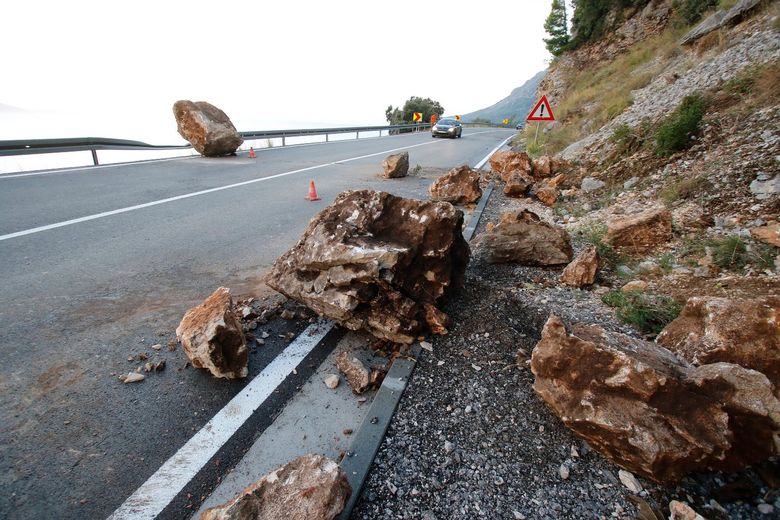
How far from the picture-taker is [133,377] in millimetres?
2582

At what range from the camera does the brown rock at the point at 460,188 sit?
7.68 metres

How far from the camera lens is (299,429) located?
2273 mm

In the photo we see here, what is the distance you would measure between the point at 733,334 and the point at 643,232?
236 cm

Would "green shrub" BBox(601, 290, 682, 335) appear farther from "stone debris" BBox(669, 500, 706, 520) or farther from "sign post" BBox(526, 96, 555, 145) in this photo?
"sign post" BBox(526, 96, 555, 145)

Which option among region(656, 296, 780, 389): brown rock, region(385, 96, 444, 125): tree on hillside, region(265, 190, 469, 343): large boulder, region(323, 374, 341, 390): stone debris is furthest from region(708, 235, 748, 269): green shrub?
region(385, 96, 444, 125): tree on hillside

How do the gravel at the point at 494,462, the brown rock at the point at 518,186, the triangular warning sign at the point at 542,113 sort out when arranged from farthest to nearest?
1. the triangular warning sign at the point at 542,113
2. the brown rock at the point at 518,186
3. the gravel at the point at 494,462

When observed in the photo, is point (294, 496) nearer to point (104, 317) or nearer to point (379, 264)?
point (379, 264)

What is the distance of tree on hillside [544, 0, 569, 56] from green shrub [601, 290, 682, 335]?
2852 centimetres

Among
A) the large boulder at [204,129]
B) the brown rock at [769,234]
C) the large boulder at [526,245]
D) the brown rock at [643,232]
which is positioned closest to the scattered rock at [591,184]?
the brown rock at [643,232]

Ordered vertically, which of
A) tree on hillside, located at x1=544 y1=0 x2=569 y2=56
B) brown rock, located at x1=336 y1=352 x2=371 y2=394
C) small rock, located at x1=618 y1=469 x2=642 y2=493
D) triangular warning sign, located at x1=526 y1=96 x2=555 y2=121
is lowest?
small rock, located at x1=618 y1=469 x2=642 y2=493

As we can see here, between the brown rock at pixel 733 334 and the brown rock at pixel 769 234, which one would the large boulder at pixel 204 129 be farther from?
the brown rock at pixel 733 334

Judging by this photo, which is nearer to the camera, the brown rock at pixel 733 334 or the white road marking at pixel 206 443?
the white road marking at pixel 206 443

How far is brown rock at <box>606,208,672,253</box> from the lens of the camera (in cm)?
425

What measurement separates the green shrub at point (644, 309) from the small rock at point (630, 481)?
53.1 inches
